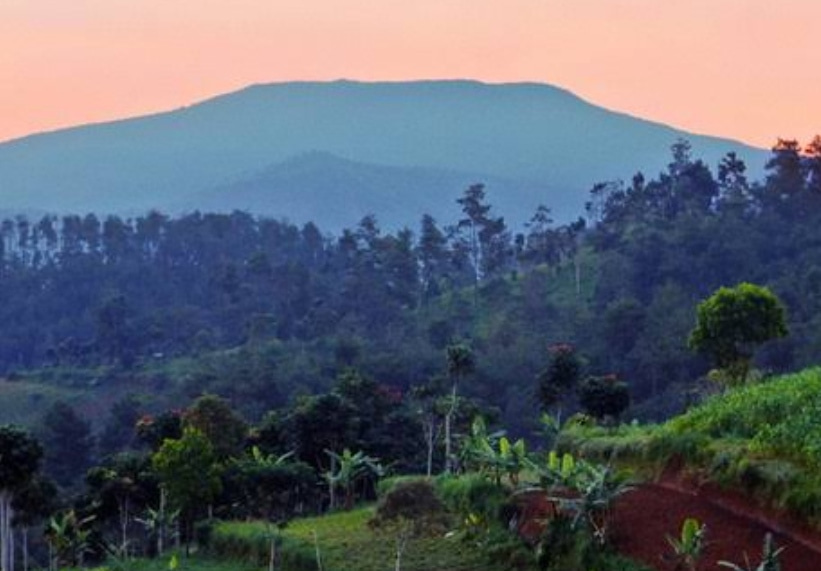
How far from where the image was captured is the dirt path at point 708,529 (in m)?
16.3

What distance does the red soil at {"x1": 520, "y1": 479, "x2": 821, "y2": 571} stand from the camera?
16391mm

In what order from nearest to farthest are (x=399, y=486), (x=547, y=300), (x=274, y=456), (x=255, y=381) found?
(x=399, y=486)
(x=274, y=456)
(x=255, y=381)
(x=547, y=300)

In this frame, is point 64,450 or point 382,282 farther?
point 382,282

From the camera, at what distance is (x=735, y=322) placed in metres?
27.0

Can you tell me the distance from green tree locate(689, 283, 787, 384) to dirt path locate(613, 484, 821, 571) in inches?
303

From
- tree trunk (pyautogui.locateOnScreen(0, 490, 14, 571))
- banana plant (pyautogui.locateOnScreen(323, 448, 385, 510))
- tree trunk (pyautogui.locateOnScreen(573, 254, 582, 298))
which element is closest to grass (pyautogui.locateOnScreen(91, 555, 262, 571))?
tree trunk (pyautogui.locateOnScreen(0, 490, 14, 571))

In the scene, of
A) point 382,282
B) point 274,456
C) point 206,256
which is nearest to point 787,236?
point 382,282

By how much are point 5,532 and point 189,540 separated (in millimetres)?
5626

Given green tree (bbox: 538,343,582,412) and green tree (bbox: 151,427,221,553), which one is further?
green tree (bbox: 538,343,582,412)

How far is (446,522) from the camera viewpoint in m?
25.7

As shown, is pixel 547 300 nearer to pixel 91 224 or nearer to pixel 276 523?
pixel 276 523

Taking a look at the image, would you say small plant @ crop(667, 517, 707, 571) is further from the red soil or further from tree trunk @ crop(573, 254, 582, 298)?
tree trunk @ crop(573, 254, 582, 298)

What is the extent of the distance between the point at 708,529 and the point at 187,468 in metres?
16.0

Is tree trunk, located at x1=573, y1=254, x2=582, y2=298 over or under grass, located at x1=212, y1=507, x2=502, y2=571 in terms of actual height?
over
